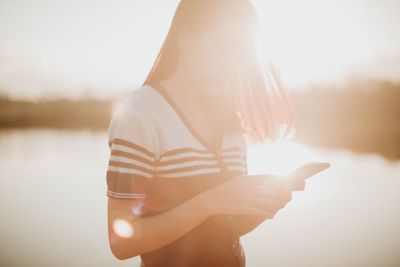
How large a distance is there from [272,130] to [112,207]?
1243 mm

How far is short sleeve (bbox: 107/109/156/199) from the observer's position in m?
1.52

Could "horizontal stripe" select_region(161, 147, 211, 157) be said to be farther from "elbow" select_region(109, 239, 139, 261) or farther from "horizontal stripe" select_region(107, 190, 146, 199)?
"elbow" select_region(109, 239, 139, 261)

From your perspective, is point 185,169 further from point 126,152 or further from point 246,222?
point 246,222

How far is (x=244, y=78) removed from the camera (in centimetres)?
226

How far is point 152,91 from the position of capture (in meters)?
1.71

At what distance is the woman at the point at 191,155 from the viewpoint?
1521 mm

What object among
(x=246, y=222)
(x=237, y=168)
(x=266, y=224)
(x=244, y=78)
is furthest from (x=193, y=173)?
(x=266, y=224)

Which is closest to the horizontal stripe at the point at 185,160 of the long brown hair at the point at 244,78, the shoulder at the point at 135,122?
the shoulder at the point at 135,122

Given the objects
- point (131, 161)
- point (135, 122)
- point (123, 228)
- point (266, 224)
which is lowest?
point (266, 224)

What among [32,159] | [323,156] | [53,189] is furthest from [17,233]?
[323,156]

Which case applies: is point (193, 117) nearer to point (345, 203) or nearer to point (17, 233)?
point (17, 233)

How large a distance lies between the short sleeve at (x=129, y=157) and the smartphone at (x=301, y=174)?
22.2 inches

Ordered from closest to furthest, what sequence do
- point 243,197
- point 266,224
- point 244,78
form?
1. point 243,197
2. point 244,78
3. point 266,224

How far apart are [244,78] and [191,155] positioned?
670 mm
